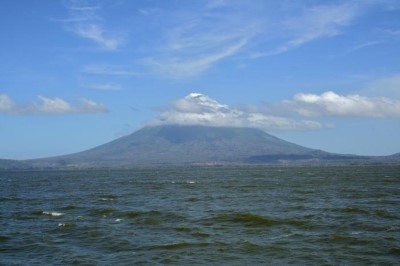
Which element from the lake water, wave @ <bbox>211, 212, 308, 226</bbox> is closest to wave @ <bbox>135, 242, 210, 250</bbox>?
the lake water

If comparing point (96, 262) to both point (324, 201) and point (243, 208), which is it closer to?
point (243, 208)

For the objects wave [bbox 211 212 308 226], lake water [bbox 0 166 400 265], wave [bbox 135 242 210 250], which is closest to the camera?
lake water [bbox 0 166 400 265]

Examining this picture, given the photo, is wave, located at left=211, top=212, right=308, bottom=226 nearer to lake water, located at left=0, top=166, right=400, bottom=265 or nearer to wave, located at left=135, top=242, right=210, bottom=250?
lake water, located at left=0, top=166, right=400, bottom=265

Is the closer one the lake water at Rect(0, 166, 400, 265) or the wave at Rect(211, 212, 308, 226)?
the lake water at Rect(0, 166, 400, 265)

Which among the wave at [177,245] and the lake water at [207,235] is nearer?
the lake water at [207,235]

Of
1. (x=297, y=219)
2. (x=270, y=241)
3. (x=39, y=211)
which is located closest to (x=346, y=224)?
(x=297, y=219)

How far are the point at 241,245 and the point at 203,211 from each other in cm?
1701

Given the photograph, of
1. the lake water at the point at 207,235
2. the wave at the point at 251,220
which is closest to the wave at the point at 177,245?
the lake water at the point at 207,235

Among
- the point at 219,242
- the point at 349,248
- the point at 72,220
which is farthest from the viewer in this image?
the point at 72,220

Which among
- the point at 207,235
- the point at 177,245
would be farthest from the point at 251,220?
the point at 177,245

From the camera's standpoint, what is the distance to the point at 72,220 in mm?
40094

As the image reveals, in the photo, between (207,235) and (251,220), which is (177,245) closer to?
(207,235)

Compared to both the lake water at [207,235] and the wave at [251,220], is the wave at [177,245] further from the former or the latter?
the wave at [251,220]

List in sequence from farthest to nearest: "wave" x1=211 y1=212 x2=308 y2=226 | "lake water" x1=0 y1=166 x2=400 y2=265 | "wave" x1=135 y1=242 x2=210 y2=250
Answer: "wave" x1=211 y1=212 x2=308 y2=226, "wave" x1=135 y1=242 x2=210 y2=250, "lake water" x1=0 y1=166 x2=400 y2=265
